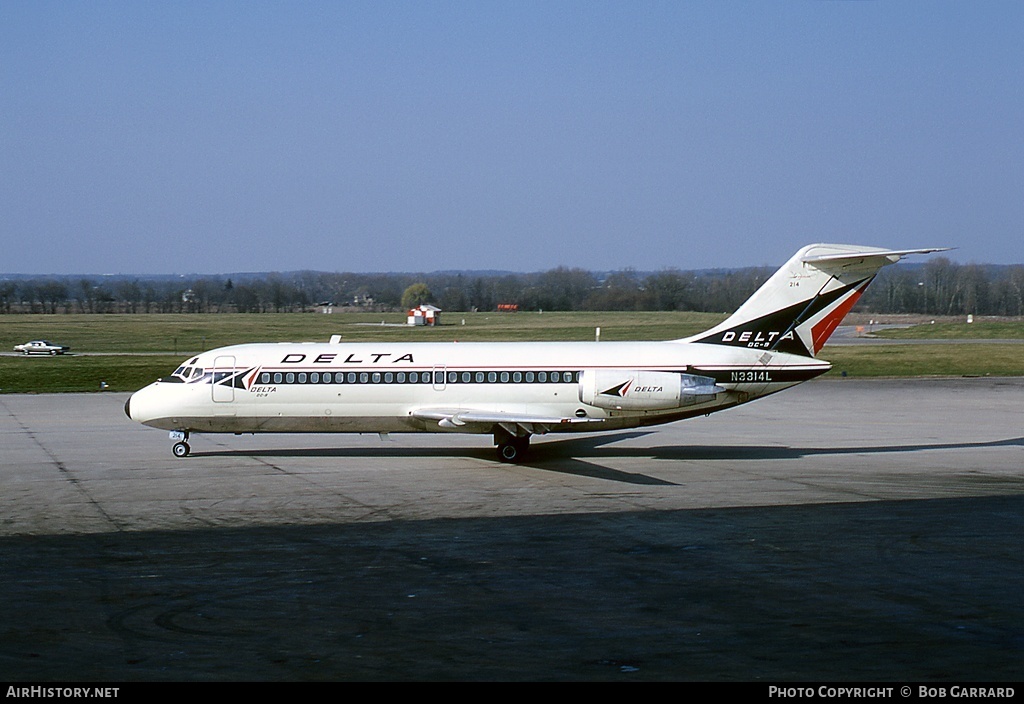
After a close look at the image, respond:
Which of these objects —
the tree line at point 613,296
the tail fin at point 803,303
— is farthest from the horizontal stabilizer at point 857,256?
the tree line at point 613,296

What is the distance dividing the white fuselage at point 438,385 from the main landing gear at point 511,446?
49cm

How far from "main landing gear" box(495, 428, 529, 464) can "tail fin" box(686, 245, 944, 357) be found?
5.12 meters

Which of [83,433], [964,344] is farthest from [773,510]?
[964,344]

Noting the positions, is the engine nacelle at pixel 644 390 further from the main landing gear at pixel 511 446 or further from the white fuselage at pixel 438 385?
the main landing gear at pixel 511 446

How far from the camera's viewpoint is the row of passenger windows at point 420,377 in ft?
86.9

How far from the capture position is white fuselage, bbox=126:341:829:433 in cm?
2645

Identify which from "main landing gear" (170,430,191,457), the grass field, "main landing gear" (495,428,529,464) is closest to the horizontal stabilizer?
"main landing gear" (495,428,529,464)

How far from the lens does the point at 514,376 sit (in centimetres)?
2658

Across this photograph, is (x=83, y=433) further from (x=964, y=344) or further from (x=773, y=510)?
(x=964, y=344)

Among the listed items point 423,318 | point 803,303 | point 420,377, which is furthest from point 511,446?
point 423,318

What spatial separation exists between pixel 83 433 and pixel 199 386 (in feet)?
23.2

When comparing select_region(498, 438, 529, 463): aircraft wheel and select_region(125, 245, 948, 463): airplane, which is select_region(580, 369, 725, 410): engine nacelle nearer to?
select_region(125, 245, 948, 463): airplane

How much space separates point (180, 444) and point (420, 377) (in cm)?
640

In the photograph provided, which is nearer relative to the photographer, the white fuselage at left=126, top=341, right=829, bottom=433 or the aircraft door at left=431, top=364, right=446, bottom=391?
the white fuselage at left=126, top=341, right=829, bottom=433
